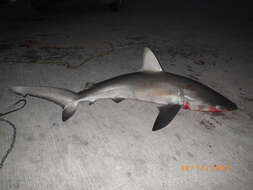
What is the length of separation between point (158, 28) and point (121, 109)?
351 cm

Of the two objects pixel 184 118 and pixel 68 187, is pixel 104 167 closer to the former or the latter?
pixel 68 187

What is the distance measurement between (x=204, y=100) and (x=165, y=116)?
40 centimetres

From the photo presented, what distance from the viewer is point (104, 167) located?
4.92ft

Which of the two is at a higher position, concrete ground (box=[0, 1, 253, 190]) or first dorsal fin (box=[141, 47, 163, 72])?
first dorsal fin (box=[141, 47, 163, 72])

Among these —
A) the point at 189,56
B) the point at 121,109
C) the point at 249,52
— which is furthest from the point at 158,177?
the point at 249,52

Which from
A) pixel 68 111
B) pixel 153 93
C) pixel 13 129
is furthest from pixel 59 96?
pixel 153 93

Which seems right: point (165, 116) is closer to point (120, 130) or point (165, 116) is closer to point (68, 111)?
point (120, 130)

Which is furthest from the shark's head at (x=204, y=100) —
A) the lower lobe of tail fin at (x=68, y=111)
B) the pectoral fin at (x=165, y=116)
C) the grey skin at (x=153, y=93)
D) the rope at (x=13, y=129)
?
the rope at (x=13, y=129)

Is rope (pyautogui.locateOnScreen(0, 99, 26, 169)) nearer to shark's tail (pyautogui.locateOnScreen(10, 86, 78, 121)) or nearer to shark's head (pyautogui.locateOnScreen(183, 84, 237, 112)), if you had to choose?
shark's tail (pyautogui.locateOnScreen(10, 86, 78, 121))

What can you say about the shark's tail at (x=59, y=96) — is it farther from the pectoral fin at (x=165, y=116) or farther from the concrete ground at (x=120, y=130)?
the pectoral fin at (x=165, y=116)

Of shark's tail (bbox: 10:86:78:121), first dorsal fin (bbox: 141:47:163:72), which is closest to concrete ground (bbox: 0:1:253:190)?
shark's tail (bbox: 10:86:78:121)

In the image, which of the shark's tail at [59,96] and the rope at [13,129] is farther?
the shark's tail at [59,96]

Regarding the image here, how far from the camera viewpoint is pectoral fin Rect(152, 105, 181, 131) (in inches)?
65.9

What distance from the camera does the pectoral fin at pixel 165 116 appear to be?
1675mm
